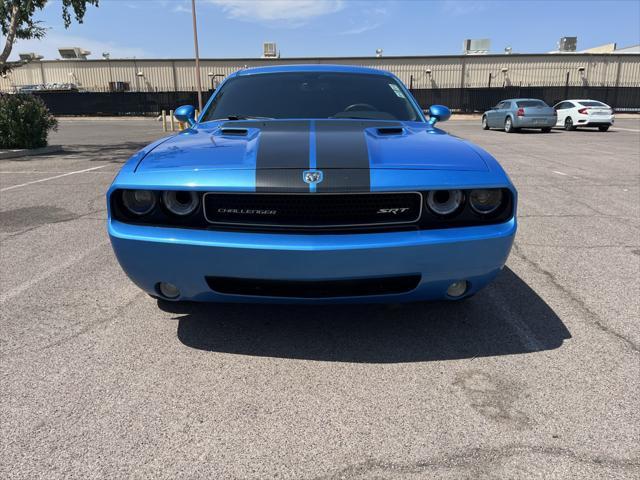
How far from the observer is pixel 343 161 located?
90.8 inches

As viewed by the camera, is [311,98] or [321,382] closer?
[321,382]

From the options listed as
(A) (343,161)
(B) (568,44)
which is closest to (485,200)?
(A) (343,161)

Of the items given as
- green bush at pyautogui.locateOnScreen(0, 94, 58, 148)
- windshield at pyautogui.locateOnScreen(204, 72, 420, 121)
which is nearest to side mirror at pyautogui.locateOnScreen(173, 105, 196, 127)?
windshield at pyautogui.locateOnScreen(204, 72, 420, 121)

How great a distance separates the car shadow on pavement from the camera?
2.59 metres

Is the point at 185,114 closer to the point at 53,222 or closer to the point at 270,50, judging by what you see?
the point at 53,222

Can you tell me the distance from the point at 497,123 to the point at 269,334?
827 inches

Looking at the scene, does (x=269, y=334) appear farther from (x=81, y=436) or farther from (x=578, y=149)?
(x=578, y=149)

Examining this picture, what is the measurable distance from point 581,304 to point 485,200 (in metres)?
1.34

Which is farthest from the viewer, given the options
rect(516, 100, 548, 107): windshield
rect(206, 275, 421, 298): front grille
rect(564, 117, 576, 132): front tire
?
rect(564, 117, 576, 132): front tire

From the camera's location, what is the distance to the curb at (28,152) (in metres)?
12.0

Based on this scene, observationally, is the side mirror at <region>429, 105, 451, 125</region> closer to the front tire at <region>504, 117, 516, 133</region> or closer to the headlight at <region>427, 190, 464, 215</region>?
the headlight at <region>427, 190, 464, 215</region>

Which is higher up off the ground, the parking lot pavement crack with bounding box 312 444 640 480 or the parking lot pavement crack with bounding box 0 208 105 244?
the parking lot pavement crack with bounding box 0 208 105 244

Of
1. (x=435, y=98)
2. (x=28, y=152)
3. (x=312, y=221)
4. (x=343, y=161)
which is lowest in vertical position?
(x=28, y=152)

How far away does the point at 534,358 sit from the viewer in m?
2.54
